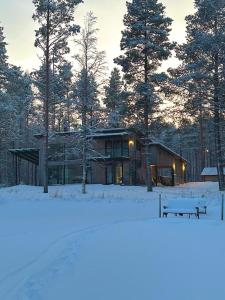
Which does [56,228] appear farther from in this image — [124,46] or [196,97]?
[124,46]

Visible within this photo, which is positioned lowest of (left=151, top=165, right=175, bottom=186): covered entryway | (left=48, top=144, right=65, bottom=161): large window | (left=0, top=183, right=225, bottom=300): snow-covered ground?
(left=0, top=183, right=225, bottom=300): snow-covered ground

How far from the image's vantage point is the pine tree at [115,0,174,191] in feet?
118

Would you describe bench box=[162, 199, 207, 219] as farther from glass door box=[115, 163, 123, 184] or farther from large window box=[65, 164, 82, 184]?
large window box=[65, 164, 82, 184]

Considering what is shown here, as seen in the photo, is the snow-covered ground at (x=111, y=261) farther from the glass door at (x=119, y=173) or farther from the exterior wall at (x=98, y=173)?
the glass door at (x=119, y=173)

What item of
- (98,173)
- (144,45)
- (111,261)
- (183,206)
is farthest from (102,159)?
(111,261)

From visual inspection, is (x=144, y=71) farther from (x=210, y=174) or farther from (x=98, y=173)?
(x=210, y=174)

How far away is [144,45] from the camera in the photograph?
3606 centimetres

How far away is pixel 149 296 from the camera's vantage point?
6.79 meters

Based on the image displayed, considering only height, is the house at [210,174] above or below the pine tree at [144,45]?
below

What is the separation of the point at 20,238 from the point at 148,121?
25.3 metres

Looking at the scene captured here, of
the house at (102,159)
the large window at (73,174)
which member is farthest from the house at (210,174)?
the large window at (73,174)

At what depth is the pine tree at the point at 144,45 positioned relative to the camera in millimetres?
35875

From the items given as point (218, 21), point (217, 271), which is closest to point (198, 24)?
point (218, 21)

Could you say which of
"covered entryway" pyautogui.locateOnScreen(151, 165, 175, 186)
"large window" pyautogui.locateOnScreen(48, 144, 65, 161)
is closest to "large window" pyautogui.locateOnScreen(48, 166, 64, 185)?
"large window" pyautogui.locateOnScreen(48, 144, 65, 161)
